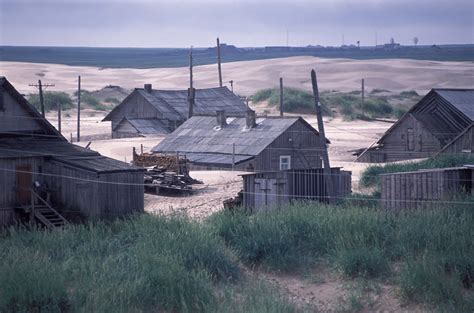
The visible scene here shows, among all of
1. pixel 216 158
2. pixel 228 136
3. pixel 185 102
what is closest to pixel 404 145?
pixel 228 136

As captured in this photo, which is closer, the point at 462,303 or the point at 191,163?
the point at 462,303

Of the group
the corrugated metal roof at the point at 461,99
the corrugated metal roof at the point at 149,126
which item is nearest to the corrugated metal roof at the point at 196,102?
the corrugated metal roof at the point at 149,126

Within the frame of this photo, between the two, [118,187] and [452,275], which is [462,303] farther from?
[118,187]

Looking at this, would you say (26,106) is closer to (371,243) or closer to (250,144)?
(250,144)

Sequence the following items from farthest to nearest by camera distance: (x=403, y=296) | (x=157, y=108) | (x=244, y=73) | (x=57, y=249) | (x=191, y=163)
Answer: (x=244, y=73)
(x=157, y=108)
(x=191, y=163)
(x=57, y=249)
(x=403, y=296)

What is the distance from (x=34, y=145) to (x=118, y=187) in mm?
4544

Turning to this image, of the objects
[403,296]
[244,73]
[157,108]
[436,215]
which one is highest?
[244,73]

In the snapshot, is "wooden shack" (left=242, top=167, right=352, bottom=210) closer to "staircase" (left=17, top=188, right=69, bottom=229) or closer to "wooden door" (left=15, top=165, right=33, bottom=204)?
"staircase" (left=17, top=188, right=69, bottom=229)

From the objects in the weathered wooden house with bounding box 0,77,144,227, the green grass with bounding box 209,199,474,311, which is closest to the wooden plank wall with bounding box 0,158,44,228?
the weathered wooden house with bounding box 0,77,144,227

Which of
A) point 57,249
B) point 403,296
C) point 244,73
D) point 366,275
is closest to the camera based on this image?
point 403,296

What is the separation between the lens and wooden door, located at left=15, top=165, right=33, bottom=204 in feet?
94.7

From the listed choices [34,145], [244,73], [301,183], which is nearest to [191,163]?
[34,145]

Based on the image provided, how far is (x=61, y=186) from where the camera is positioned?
29562 millimetres

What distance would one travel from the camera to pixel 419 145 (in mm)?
44000
